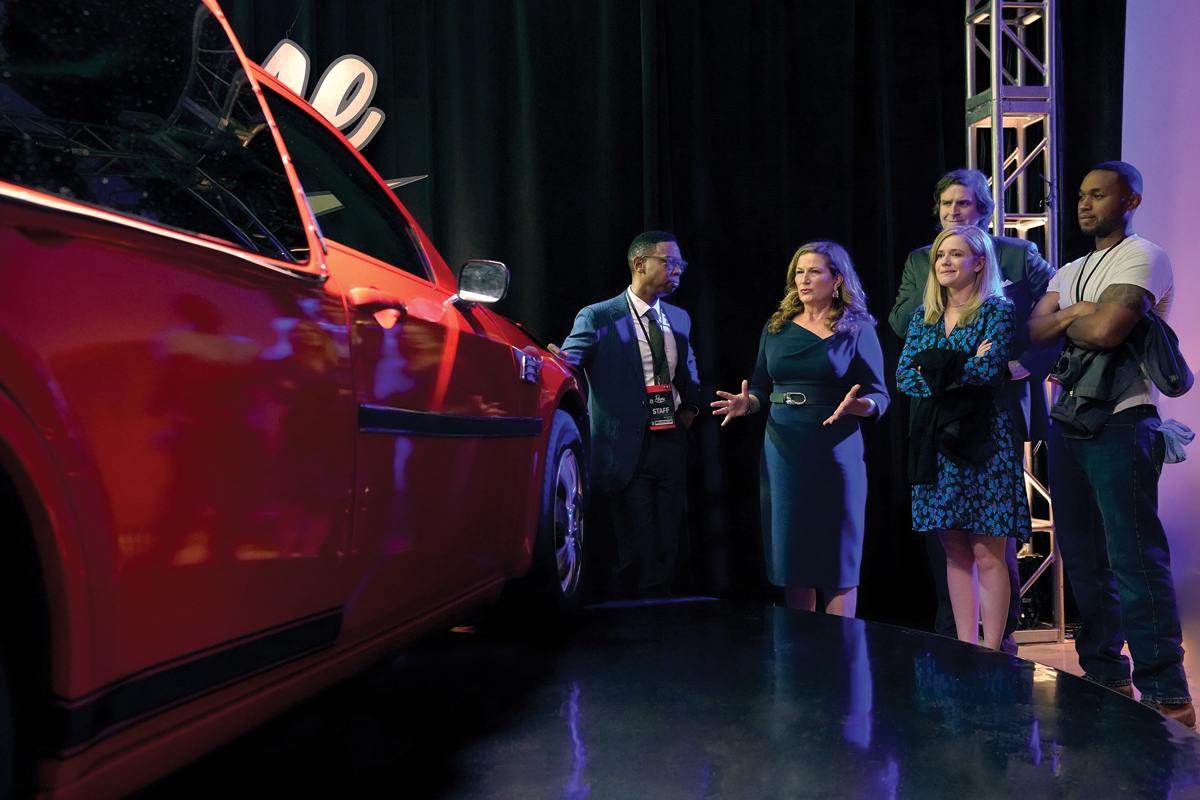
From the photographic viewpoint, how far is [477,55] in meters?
4.54

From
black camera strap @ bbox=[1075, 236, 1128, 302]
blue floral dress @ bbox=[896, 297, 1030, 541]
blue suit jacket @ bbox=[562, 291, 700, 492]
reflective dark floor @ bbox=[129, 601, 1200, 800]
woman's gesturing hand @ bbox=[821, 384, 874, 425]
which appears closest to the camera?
reflective dark floor @ bbox=[129, 601, 1200, 800]

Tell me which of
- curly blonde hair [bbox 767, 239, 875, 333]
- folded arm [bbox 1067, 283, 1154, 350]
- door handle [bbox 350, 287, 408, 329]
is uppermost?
curly blonde hair [bbox 767, 239, 875, 333]

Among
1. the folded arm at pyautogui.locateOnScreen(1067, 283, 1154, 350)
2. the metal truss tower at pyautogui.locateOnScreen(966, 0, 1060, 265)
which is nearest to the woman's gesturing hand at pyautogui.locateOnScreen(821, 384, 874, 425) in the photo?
the folded arm at pyautogui.locateOnScreen(1067, 283, 1154, 350)

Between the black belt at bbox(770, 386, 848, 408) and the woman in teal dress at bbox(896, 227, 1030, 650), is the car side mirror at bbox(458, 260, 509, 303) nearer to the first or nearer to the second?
the woman in teal dress at bbox(896, 227, 1030, 650)

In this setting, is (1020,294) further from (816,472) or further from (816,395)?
(816,472)

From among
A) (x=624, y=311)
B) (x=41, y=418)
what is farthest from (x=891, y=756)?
(x=624, y=311)

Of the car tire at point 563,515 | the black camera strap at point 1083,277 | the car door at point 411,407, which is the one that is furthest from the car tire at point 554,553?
the black camera strap at point 1083,277

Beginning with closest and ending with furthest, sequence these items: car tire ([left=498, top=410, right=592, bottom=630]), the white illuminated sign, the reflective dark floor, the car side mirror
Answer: the reflective dark floor, the car side mirror, car tire ([left=498, top=410, right=592, bottom=630]), the white illuminated sign

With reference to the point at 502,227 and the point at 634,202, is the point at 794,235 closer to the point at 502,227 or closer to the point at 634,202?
the point at 634,202

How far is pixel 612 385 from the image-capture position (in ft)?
11.8

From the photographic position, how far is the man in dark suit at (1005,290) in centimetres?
302

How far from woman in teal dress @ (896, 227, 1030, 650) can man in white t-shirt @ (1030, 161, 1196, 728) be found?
0.82 feet

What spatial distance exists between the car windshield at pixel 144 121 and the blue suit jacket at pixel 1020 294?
2.42 metres

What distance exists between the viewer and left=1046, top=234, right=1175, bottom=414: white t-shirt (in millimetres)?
2523
